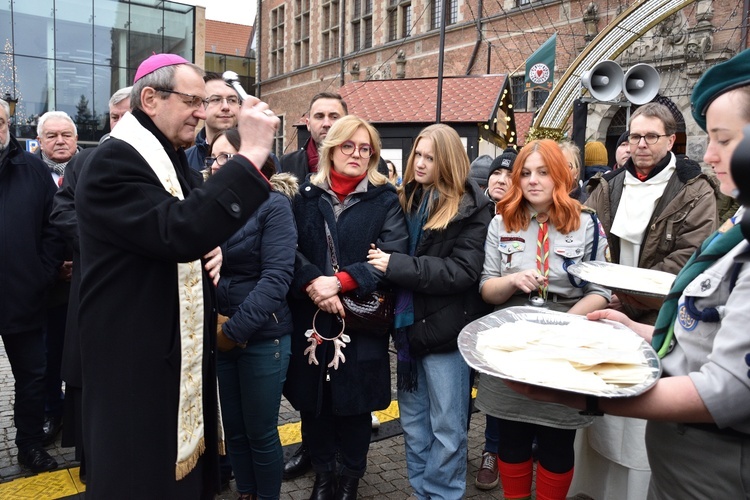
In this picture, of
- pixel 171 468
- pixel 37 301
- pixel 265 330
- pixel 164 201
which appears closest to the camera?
pixel 164 201

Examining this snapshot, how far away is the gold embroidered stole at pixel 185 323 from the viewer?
6.29ft

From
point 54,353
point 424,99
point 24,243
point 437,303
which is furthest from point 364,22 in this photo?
point 437,303

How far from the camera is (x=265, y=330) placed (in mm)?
2826

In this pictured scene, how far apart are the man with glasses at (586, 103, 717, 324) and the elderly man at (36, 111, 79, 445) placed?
3.47m

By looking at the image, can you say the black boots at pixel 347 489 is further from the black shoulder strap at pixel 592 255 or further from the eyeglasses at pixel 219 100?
the eyeglasses at pixel 219 100

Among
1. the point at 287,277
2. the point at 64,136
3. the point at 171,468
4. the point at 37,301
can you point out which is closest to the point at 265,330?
the point at 287,277

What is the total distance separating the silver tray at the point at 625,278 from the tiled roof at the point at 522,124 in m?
12.7

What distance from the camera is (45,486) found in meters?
3.34

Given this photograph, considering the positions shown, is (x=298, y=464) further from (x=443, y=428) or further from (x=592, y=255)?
(x=592, y=255)

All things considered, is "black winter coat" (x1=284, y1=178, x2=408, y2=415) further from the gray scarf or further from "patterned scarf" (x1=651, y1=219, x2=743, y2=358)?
the gray scarf

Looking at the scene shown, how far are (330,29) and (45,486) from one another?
1019 inches

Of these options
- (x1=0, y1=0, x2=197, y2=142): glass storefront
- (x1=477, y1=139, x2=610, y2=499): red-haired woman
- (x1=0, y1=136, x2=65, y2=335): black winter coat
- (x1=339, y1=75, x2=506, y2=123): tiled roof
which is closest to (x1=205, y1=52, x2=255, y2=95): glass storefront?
(x1=0, y1=0, x2=197, y2=142): glass storefront

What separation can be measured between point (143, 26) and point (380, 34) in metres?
9.00

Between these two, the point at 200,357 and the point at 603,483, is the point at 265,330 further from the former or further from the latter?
the point at 603,483
